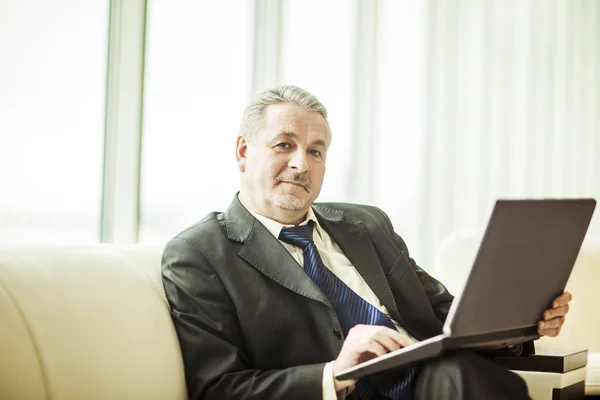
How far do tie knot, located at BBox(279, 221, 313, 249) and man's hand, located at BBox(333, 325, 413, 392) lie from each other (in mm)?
470

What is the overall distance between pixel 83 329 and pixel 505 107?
2.92 m

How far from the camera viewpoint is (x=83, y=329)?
1.53 m

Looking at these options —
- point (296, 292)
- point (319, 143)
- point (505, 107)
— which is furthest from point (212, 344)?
point (505, 107)

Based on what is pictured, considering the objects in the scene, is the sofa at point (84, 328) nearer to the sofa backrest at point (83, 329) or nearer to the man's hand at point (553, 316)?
the sofa backrest at point (83, 329)

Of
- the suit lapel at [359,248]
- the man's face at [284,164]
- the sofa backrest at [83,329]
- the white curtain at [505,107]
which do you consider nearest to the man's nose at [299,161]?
the man's face at [284,164]

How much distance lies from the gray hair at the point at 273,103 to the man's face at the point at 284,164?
15mm

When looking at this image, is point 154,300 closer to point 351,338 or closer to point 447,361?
point 351,338

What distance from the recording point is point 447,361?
1.56 m

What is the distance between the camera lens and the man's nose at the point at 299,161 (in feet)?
6.84

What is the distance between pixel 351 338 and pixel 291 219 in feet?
1.94

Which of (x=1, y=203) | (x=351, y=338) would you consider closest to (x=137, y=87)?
(x=1, y=203)

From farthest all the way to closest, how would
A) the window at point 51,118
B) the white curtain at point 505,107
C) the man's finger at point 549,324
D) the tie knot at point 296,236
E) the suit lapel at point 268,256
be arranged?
the white curtain at point 505,107 < the window at point 51,118 < the tie knot at point 296,236 < the suit lapel at point 268,256 < the man's finger at point 549,324

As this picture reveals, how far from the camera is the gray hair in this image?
2.16 m

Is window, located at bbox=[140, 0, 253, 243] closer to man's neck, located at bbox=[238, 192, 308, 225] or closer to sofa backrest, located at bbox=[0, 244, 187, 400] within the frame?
man's neck, located at bbox=[238, 192, 308, 225]
